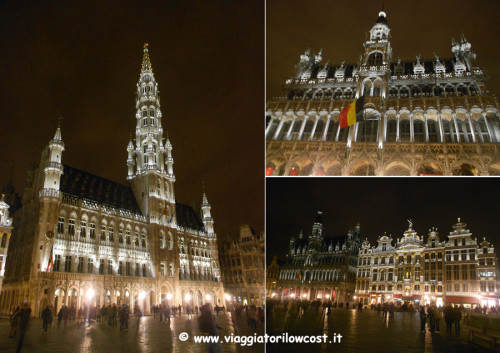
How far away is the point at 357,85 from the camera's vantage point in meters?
16.7

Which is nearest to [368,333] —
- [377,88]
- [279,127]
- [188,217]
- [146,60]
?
[279,127]

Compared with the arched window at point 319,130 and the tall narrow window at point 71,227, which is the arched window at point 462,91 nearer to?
the arched window at point 319,130

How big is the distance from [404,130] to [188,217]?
1004cm

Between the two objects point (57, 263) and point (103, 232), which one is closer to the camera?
point (57, 263)

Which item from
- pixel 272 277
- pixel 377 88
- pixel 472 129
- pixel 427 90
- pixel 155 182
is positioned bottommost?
pixel 272 277

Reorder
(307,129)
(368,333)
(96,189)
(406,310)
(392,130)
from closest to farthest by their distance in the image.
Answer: (368,333)
(406,310)
(392,130)
(307,129)
(96,189)

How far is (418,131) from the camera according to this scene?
49.7ft

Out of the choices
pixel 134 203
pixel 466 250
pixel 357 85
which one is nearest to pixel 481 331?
pixel 466 250

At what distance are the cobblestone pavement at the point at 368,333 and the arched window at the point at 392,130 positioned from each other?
649 centimetres

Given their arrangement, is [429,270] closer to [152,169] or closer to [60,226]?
[152,169]

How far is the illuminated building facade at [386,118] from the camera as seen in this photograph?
44.8 feet

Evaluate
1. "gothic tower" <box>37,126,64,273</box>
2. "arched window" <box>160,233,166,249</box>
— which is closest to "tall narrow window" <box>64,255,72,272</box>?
"gothic tower" <box>37,126,64,273</box>

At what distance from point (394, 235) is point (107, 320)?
9.12m

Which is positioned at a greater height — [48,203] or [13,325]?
[48,203]
